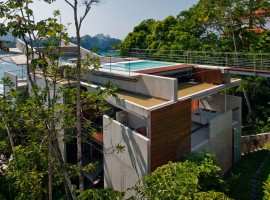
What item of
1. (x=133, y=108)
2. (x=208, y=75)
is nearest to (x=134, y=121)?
(x=133, y=108)

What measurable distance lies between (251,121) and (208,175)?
39.0ft

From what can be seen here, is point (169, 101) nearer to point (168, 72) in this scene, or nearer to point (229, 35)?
point (168, 72)

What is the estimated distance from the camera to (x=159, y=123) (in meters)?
10.2

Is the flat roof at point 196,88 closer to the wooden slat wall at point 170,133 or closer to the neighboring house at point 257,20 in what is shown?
the wooden slat wall at point 170,133

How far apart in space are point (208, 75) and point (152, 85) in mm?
4649

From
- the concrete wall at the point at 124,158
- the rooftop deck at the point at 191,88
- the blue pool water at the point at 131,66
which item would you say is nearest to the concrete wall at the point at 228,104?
the rooftop deck at the point at 191,88

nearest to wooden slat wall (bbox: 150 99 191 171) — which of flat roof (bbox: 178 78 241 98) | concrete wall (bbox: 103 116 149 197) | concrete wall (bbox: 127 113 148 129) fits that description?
concrete wall (bbox: 103 116 149 197)

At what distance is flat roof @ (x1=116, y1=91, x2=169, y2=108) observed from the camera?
10.9m

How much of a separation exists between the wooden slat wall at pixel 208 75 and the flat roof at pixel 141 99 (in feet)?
15.6

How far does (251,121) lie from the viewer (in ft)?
68.5

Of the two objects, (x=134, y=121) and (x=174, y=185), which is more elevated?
(x=134, y=121)

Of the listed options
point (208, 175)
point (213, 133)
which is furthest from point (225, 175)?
point (208, 175)

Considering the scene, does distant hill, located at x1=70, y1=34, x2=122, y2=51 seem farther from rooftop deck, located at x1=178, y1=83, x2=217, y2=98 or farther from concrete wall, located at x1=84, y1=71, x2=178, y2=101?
rooftop deck, located at x1=178, y1=83, x2=217, y2=98

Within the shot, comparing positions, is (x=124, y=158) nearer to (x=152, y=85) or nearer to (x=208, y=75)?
(x=152, y=85)
